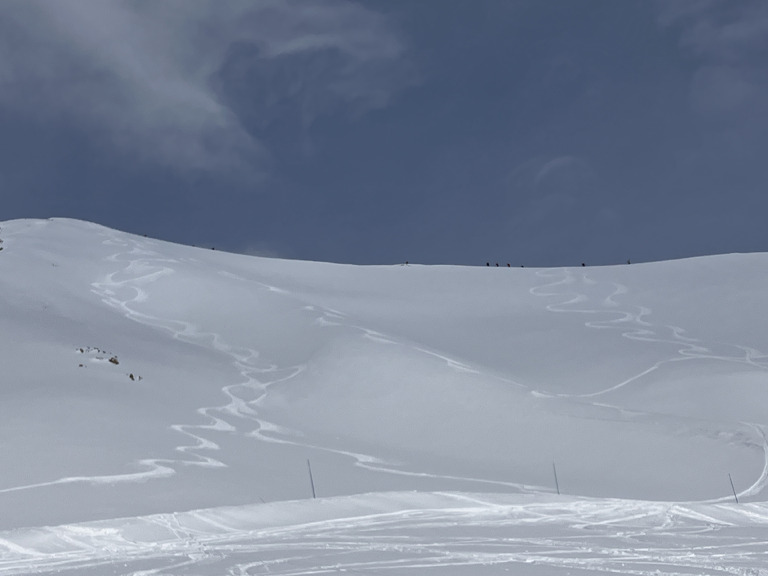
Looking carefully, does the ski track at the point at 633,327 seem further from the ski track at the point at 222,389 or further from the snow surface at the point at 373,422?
the ski track at the point at 222,389

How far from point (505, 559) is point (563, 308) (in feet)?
55.1

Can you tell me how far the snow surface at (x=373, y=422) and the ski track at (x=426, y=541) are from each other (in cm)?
3

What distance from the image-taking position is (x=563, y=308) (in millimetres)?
21906

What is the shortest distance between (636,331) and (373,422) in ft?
28.3

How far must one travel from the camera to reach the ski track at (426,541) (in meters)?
5.39

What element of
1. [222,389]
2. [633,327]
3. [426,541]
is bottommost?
[426,541]

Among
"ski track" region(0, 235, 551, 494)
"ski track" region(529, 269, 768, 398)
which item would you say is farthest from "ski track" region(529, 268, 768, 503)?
"ski track" region(0, 235, 551, 494)

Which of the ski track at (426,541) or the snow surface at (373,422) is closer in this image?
the ski track at (426,541)

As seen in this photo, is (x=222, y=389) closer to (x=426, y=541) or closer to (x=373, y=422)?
(x=373, y=422)

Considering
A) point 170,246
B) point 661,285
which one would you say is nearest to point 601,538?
point 661,285

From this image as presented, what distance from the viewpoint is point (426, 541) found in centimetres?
636

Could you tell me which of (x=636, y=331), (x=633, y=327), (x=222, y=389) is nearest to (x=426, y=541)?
(x=222, y=389)

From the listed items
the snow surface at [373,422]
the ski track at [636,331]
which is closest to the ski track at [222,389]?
the snow surface at [373,422]

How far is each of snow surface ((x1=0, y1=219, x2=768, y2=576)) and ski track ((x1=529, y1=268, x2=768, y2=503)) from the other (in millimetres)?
95
